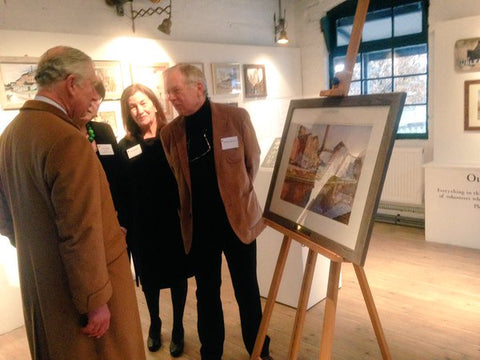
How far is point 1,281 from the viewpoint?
281 cm

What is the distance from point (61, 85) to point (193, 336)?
1873 mm

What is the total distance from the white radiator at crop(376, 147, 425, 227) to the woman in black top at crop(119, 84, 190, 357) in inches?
→ 120

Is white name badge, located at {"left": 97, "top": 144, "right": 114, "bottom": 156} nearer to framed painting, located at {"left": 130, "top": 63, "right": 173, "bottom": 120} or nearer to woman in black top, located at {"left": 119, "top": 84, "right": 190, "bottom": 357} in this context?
woman in black top, located at {"left": 119, "top": 84, "right": 190, "bottom": 357}

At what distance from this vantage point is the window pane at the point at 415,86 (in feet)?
15.2

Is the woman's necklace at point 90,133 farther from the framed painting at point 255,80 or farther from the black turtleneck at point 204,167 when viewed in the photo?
the framed painting at point 255,80

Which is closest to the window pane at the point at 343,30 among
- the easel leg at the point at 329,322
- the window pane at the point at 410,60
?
the window pane at the point at 410,60

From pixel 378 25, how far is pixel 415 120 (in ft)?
4.16

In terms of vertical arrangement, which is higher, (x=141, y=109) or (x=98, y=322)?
(x=141, y=109)

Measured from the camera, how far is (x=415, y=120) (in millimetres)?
4738

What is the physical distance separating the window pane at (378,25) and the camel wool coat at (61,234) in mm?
4504

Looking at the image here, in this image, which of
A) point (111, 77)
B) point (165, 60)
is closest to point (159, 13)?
point (165, 60)

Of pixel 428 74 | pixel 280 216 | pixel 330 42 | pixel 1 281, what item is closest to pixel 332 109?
pixel 280 216

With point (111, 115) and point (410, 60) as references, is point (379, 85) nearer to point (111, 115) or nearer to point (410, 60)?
point (410, 60)

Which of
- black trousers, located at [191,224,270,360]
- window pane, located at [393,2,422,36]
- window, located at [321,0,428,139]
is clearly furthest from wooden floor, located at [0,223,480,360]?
window pane, located at [393,2,422,36]
